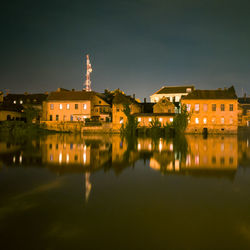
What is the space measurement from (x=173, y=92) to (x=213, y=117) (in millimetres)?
26410

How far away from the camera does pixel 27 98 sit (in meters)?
67.2

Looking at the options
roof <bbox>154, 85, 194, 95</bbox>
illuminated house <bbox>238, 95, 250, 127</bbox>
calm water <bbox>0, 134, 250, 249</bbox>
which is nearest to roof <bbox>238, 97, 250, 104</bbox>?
illuminated house <bbox>238, 95, 250, 127</bbox>

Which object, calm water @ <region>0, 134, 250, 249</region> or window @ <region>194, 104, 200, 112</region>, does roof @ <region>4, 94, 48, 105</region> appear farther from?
calm water @ <region>0, 134, 250, 249</region>

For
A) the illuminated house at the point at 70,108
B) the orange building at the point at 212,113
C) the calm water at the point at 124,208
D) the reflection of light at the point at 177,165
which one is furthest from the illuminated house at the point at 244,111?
the calm water at the point at 124,208

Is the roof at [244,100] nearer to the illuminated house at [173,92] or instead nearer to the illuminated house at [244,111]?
the illuminated house at [244,111]

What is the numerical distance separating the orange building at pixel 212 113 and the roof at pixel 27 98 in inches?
1647

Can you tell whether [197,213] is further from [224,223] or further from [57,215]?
[57,215]

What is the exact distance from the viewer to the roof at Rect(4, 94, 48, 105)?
65.1m

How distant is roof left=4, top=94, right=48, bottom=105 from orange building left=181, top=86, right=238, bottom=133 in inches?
1647

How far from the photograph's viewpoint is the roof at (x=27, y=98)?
65.1m

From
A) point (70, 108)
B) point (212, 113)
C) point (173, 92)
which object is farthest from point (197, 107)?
point (70, 108)

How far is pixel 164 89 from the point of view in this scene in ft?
253

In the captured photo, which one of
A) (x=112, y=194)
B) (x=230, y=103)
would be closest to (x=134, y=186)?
(x=112, y=194)

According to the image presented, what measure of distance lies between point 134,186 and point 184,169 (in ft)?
13.3
